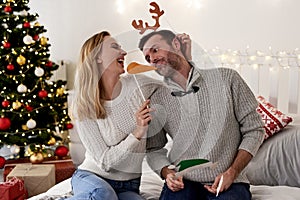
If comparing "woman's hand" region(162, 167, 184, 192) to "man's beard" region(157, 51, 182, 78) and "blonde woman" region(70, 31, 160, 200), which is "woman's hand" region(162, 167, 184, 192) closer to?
"blonde woman" region(70, 31, 160, 200)

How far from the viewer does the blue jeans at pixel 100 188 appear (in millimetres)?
1638

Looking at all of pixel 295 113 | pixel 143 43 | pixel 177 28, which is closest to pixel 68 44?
pixel 177 28

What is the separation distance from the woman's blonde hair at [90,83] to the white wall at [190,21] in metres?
0.16

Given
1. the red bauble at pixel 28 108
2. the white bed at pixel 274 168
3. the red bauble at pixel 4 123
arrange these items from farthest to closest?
the red bauble at pixel 28 108 < the red bauble at pixel 4 123 < the white bed at pixel 274 168

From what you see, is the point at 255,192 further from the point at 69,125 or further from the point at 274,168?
the point at 69,125

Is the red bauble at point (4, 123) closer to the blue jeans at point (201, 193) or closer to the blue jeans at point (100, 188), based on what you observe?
the blue jeans at point (100, 188)

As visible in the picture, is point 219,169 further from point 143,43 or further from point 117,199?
point 143,43

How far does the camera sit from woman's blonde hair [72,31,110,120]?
68.3 inches

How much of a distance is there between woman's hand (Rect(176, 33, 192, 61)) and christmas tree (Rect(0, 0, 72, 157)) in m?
1.82

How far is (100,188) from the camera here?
5.42ft

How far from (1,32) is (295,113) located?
2.13 meters

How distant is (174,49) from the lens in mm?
1611

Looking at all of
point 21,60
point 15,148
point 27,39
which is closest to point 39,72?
point 21,60

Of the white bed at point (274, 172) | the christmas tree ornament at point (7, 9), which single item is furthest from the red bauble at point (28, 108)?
the white bed at point (274, 172)
